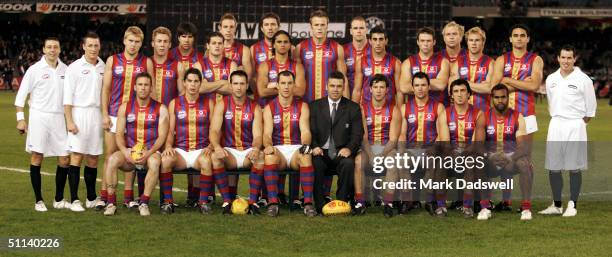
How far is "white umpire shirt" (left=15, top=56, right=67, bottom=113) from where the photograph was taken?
10391 mm

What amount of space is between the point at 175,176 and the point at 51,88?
384 centimetres

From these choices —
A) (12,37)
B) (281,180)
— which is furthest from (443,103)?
(12,37)

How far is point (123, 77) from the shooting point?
10484 mm

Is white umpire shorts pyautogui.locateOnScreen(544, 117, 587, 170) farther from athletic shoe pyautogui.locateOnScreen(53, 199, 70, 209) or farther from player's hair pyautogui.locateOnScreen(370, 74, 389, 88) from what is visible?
athletic shoe pyautogui.locateOnScreen(53, 199, 70, 209)

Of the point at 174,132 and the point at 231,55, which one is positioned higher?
the point at 231,55

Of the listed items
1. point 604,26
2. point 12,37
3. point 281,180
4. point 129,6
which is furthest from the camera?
point 604,26

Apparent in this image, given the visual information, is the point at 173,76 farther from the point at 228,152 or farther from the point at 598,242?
the point at 598,242

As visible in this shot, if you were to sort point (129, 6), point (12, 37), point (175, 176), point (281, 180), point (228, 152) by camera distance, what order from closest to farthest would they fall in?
point (228, 152)
point (281, 180)
point (175, 176)
point (129, 6)
point (12, 37)

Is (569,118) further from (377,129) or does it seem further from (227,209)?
(227,209)

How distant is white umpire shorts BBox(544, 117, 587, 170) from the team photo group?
1 cm

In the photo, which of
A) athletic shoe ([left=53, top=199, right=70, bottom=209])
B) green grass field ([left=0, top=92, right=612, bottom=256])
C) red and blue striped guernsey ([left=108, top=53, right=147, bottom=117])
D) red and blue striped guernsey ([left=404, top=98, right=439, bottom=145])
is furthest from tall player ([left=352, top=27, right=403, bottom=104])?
athletic shoe ([left=53, top=199, right=70, bottom=209])

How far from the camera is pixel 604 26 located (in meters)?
57.5

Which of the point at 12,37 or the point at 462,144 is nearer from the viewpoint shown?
the point at 462,144

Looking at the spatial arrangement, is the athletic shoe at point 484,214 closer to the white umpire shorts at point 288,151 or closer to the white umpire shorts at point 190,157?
the white umpire shorts at point 288,151
